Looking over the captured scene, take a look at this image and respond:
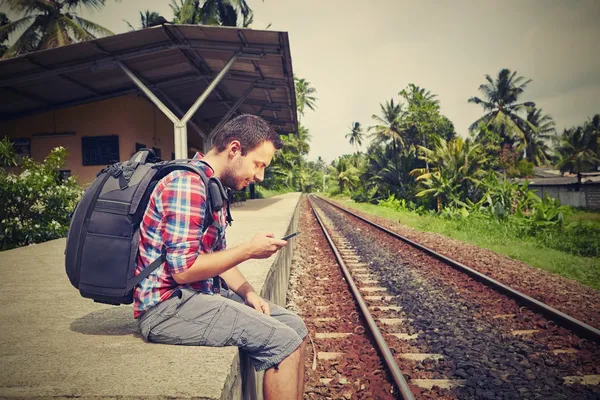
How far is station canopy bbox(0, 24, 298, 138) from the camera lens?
816 centimetres

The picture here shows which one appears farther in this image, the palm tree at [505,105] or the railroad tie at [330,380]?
the palm tree at [505,105]

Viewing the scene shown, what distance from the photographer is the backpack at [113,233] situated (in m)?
1.60

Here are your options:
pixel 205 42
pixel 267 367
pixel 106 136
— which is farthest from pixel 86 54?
pixel 267 367

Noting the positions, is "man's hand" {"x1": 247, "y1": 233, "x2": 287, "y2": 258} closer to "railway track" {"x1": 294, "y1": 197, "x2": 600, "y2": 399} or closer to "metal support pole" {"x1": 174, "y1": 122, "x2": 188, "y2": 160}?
"railway track" {"x1": 294, "y1": 197, "x2": 600, "y2": 399}

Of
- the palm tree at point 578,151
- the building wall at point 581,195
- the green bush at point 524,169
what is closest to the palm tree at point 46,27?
the building wall at point 581,195

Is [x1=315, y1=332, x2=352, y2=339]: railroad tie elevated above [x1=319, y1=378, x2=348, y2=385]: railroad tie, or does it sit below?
above

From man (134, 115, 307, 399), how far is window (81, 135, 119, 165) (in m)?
12.3

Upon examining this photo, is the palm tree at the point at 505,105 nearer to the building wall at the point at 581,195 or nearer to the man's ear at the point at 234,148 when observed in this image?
the building wall at the point at 581,195

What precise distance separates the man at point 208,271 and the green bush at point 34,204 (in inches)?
240

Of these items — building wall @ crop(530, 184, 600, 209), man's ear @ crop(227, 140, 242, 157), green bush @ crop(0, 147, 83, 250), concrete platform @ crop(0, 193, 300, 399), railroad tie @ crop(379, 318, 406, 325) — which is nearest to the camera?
concrete platform @ crop(0, 193, 300, 399)

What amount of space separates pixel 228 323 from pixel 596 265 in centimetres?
812

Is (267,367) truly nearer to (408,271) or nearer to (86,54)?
(408,271)

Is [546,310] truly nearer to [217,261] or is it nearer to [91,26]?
[217,261]

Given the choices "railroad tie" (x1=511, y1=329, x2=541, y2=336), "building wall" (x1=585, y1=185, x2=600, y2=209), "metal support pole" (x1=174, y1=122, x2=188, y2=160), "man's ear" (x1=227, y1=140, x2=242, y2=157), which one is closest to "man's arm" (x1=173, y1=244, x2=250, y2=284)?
"man's ear" (x1=227, y1=140, x2=242, y2=157)
